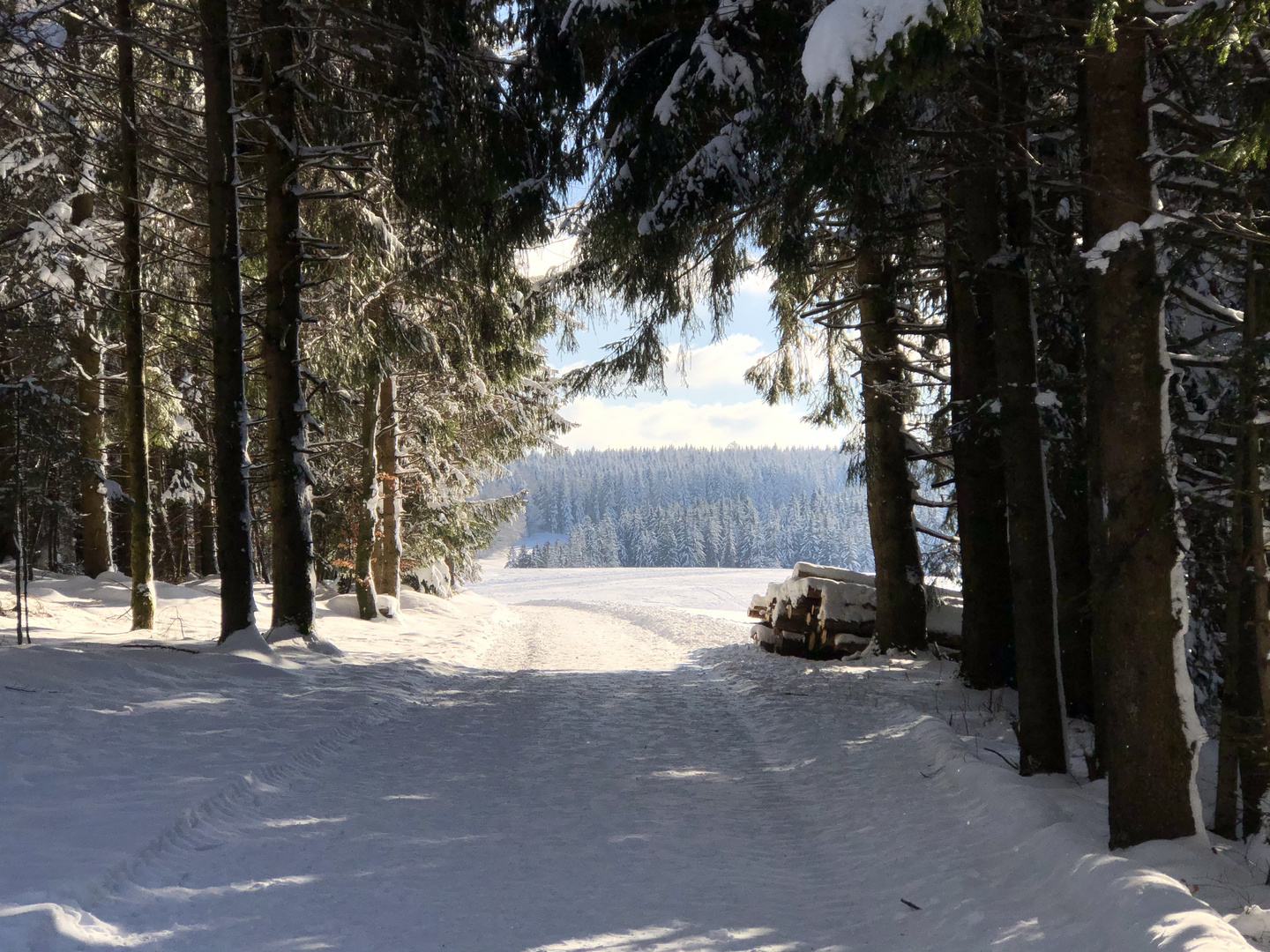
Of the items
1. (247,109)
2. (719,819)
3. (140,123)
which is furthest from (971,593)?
(140,123)

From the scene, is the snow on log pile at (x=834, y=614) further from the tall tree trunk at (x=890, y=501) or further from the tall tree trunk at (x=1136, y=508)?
the tall tree trunk at (x=1136, y=508)

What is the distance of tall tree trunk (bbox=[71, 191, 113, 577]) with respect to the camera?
46.6 ft

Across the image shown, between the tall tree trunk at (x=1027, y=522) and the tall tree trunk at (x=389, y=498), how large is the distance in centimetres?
1396

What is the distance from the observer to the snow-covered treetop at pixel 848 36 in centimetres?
407

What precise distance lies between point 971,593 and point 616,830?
19.0 feet

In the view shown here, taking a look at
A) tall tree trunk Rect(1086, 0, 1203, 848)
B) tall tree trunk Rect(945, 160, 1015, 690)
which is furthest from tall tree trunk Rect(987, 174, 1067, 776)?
tall tree trunk Rect(945, 160, 1015, 690)

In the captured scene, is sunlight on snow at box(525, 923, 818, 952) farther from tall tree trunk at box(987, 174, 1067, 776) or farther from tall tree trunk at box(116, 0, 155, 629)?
tall tree trunk at box(116, 0, 155, 629)

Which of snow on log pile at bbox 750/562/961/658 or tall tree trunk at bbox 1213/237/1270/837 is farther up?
tall tree trunk at bbox 1213/237/1270/837

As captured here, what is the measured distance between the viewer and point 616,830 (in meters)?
5.02

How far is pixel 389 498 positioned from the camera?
1858 cm

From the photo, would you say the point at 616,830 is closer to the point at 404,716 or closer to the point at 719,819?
the point at 719,819

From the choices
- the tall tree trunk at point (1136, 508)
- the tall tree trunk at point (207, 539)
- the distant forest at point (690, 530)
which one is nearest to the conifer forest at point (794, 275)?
the tall tree trunk at point (1136, 508)

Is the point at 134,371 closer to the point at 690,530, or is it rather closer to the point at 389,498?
the point at 389,498

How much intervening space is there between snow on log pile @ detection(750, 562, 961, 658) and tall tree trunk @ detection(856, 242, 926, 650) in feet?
1.77
